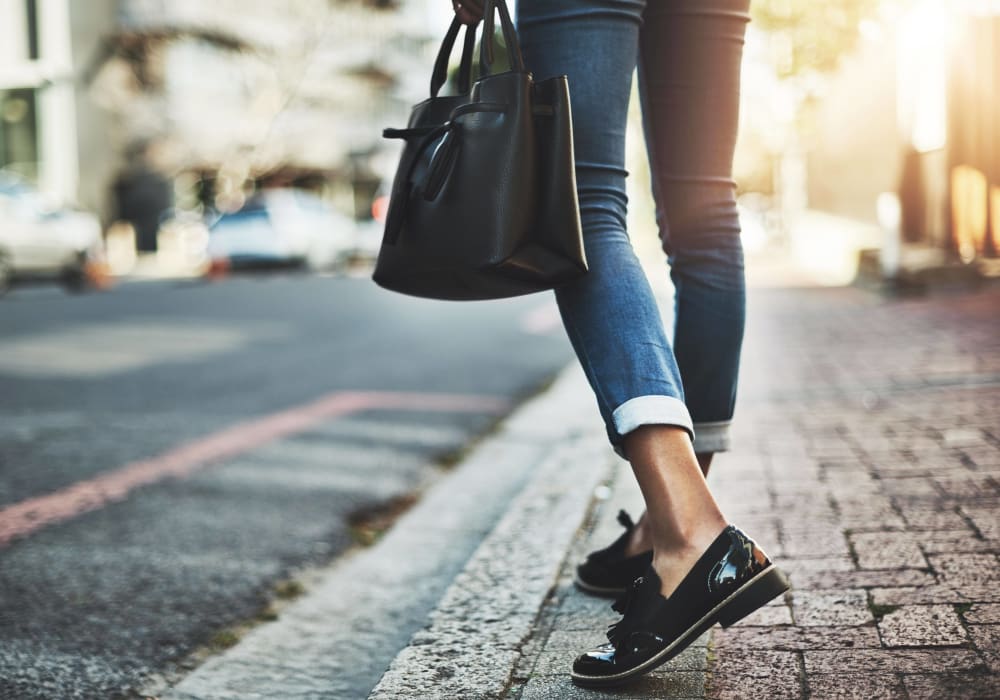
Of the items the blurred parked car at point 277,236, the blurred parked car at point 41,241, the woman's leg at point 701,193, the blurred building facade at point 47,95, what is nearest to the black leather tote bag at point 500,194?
the woman's leg at point 701,193

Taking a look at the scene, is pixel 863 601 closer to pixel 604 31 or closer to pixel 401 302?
pixel 604 31

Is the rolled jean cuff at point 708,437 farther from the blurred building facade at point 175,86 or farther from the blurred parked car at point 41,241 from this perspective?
the blurred building facade at point 175,86

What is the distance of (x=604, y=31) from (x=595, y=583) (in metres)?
1.03

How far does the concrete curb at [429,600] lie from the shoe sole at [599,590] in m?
0.08

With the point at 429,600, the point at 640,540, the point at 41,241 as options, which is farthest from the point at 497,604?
the point at 41,241

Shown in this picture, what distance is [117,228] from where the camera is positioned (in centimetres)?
2883

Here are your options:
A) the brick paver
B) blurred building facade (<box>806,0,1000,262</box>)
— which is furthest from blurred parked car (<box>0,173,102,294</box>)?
the brick paver

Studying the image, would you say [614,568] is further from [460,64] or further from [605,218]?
[460,64]

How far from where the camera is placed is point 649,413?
1711 mm

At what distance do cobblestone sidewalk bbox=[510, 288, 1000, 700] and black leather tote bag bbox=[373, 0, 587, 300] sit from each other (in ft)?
2.09

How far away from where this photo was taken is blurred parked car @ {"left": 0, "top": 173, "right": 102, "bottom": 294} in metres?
14.9

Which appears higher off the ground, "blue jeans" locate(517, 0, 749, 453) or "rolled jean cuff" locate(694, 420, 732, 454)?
"blue jeans" locate(517, 0, 749, 453)

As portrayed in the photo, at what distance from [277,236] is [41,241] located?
645cm

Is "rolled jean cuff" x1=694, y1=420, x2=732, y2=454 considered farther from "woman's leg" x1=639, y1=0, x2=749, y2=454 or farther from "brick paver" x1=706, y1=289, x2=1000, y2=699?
"brick paver" x1=706, y1=289, x2=1000, y2=699
